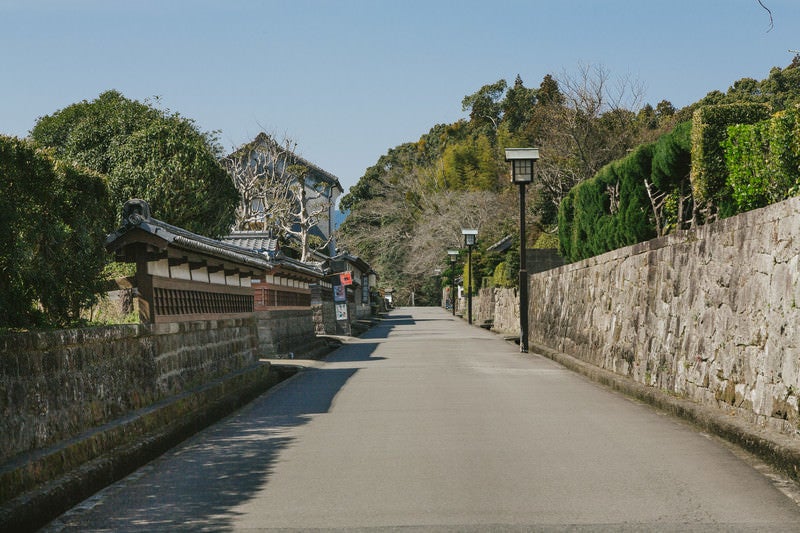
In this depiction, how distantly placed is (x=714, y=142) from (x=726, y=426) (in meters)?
6.11

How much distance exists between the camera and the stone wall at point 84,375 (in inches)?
281

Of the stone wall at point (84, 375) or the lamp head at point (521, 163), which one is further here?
the lamp head at point (521, 163)

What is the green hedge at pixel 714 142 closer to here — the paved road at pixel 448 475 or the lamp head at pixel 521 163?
the paved road at pixel 448 475

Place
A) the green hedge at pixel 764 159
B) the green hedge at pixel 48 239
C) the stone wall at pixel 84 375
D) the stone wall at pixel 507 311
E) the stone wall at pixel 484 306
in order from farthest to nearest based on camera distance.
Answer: the stone wall at pixel 484 306 < the stone wall at pixel 507 311 < the green hedge at pixel 764 159 < the green hedge at pixel 48 239 < the stone wall at pixel 84 375

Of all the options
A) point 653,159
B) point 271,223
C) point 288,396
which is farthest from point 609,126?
point 288,396

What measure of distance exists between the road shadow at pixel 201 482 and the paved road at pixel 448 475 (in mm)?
18

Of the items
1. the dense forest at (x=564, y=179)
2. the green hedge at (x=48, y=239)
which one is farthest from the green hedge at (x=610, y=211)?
the green hedge at (x=48, y=239)

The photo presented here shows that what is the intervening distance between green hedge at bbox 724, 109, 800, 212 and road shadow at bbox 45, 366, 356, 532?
21.0 ft

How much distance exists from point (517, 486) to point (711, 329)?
5223 millimetres

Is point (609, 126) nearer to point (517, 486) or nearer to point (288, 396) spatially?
point (288, 396)

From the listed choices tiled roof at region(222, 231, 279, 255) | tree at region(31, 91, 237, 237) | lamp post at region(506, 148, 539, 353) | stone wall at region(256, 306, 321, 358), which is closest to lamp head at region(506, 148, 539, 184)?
lamp post at region(506, 148, 539, 353)

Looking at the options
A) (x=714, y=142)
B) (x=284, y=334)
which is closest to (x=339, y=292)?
(x=284, y=334)

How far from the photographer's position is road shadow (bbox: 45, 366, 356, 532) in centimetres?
659

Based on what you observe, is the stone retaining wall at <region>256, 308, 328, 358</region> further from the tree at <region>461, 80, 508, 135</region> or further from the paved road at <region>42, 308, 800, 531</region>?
the tree at <region>461, 80, 508, 135</region>
